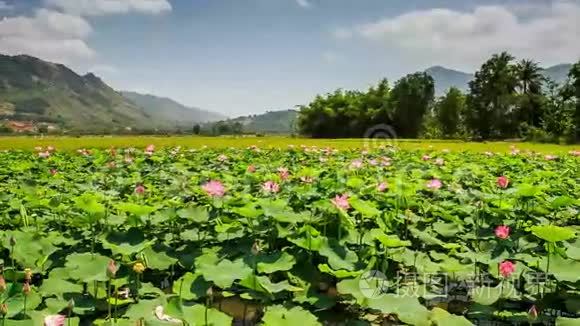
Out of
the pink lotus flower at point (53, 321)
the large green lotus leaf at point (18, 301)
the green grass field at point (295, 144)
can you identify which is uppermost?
the pink lotus flower at point (53, 321)

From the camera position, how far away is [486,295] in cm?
260

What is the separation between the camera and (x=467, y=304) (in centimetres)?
294

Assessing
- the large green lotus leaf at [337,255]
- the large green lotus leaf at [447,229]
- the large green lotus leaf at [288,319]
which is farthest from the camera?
the large green lotus leaf at [447,229]

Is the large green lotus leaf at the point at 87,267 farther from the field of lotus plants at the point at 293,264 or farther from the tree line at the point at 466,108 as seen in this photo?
the tree line at the point at 466,108

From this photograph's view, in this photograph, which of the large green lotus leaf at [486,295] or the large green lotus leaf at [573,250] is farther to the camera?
the large green lotus leaf at [573,250]

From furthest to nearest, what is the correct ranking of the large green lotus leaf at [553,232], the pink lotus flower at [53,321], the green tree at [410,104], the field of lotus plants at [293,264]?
the green tree at [410,104] < the large green lotus leaf at [553,232] < the field of lotus plants at [293,264] < the pink lotus flower at [53,321]

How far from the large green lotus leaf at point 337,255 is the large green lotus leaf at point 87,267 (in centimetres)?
107

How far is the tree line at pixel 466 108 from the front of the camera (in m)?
45.6

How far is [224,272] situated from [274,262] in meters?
0.26

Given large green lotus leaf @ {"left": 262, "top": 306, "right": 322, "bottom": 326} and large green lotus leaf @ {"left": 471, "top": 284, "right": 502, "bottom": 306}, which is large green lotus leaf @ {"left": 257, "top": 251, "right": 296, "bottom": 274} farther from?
large green lotus leaf @ {"left": 471, "top": 284, "right": 502, "bottom": 306}

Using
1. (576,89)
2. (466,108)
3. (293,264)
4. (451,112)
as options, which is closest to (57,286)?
(293,264)

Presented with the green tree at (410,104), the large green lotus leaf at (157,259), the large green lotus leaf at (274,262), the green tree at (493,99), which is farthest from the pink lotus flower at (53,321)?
the green tree at (410,104)

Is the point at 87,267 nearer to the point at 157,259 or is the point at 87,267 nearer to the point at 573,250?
the point at 157,259

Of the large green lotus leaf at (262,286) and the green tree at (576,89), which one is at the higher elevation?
the green tree at (576,89)
